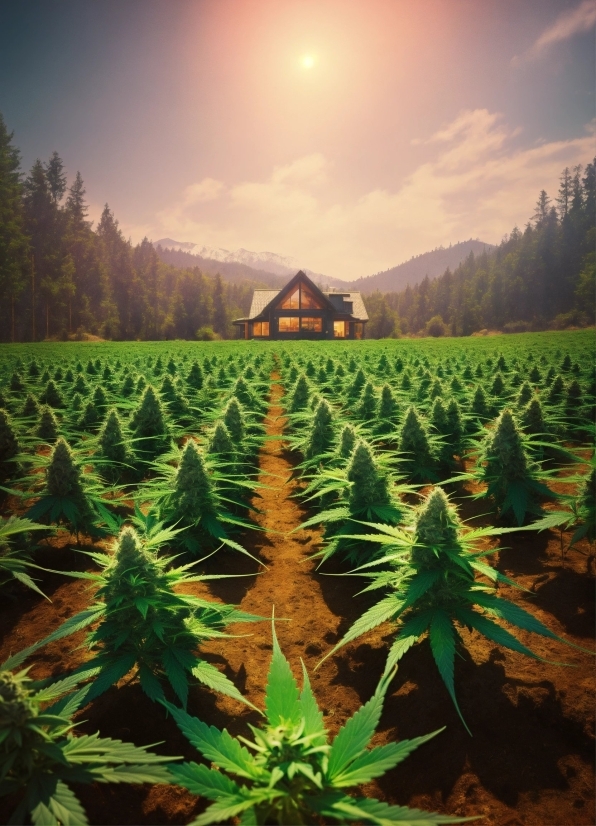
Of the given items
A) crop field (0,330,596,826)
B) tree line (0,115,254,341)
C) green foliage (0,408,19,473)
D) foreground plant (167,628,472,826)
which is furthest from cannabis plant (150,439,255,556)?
tree line (0,115,254,341)

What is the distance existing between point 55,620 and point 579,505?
4747 mm

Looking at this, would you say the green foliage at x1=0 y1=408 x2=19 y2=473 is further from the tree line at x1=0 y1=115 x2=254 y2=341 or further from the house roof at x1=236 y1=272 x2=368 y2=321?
the house roof at x1=236 y1=272 x2=368 y2=321

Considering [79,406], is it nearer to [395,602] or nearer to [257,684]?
[257,684]

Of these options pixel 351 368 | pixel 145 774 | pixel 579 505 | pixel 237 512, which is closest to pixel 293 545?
pixel 237 512

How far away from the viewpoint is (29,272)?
5003 cm

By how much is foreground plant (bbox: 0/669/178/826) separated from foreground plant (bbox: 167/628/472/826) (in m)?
0.19

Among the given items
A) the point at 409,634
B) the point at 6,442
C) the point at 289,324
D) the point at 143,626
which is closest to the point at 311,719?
the point at 409,634

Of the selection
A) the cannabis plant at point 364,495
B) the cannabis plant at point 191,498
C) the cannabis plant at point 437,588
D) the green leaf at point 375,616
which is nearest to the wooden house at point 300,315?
the cannabis plant at point 191,498

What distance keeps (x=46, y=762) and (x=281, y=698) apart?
0.95m

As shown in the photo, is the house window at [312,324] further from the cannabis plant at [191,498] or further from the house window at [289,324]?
the cannabis plant at [191,498]

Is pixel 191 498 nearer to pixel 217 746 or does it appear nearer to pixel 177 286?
pixel 217 746

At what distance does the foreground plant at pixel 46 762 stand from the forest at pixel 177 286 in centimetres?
5172

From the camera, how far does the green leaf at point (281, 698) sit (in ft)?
6.06

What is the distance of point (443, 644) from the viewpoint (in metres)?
2.35
